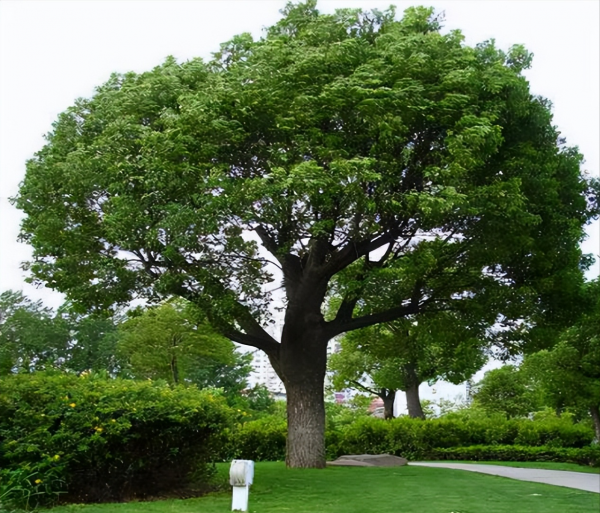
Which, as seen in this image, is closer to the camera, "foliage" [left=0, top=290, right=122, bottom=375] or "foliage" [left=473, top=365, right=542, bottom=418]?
"foliage" [left=473, top=365, right=542, bottom=418]

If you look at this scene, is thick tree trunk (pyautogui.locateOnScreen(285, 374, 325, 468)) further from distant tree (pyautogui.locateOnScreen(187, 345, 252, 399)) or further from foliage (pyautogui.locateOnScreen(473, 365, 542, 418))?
distant tree (pyautogui.locateOnScreen(187, 345, 252, 399))

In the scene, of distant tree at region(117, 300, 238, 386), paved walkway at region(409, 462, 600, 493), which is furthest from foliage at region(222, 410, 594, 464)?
distant tree at region(117, 300, 238, 386)

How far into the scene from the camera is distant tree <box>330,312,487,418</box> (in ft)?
48.9

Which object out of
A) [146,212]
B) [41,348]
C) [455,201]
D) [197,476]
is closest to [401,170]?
[455,201]

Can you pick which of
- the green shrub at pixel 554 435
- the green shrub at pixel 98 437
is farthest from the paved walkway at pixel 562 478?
the green shrub at pixel 98 437

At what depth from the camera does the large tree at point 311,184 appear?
10406 mm

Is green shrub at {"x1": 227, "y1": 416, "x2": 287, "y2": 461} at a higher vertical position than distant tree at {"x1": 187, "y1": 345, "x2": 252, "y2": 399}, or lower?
lower

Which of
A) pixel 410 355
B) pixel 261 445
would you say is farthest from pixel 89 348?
pixel 410 355

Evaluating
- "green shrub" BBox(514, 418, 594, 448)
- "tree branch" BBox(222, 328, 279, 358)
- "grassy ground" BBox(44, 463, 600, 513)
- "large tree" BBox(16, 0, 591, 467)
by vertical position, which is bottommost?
"grassy ground" BBox(44, 463, 600, 513)

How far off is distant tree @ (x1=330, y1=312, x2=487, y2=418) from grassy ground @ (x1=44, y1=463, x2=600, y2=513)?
3.61 metres

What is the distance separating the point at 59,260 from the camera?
A: 12.9 meters

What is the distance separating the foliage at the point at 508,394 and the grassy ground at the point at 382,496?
70.5 feet

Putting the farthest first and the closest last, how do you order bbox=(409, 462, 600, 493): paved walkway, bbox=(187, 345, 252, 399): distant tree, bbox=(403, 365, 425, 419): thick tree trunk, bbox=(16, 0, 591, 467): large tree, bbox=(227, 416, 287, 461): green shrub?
bbox=(187, 345, 252, 399): distant tree
bbox=(403, 365, 425, 419): thick tree trunk
bbox=(227, 416, 287, 461): green shrub
bbox=(409, 462, 600, 493): paved walkway
bbox=(16, 0, 591, 467): large tree

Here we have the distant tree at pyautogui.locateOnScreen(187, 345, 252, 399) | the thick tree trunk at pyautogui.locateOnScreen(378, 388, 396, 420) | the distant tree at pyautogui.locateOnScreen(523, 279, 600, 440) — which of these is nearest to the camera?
the distant tree at pyautogui.locateOnScreen(523, 279, 600, 440)
